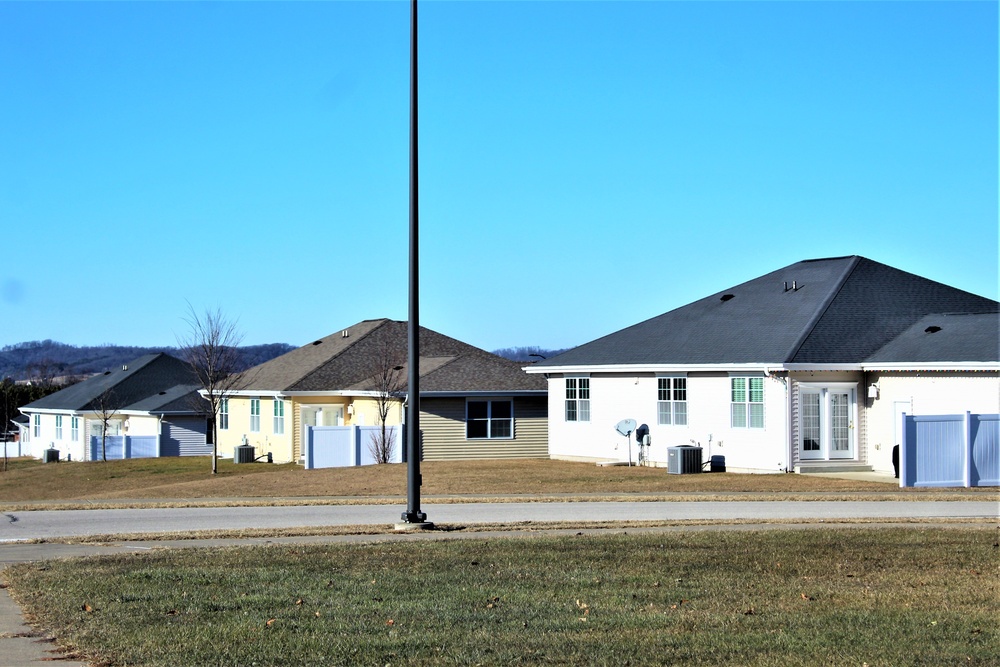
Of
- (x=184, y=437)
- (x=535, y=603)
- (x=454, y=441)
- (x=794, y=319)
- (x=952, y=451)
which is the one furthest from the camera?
(x=184, y=437)

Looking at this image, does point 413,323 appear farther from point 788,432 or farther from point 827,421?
point 827,421

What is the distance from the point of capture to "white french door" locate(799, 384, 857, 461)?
30.6 metres

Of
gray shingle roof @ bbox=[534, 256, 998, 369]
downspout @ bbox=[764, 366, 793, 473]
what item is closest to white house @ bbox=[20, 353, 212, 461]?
gray shingle roof @ bbox=[534, 256, 998, 369]

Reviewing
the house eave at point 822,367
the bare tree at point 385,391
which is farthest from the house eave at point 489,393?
the house eave at point 822,367

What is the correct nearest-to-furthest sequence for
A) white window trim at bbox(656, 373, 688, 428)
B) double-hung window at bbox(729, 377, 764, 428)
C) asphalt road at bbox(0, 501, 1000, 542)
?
asphalt road at bbox(0, 501, 1000, 542), double-hung window at bbox(729, 377, 764, 428), white window trim at bbox(656, 373, 688, 428)

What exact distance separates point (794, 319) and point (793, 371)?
338cm

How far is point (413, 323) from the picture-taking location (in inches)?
674

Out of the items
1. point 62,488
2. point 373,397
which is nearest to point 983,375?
point 373,397

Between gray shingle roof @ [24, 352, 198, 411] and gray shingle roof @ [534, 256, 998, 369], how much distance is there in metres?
32.9

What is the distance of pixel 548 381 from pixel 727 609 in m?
29.5

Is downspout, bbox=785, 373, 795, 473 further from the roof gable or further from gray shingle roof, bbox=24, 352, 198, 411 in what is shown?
gray shingle roof, bbox=24, 352, 198, 411

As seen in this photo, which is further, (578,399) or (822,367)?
(578,399)

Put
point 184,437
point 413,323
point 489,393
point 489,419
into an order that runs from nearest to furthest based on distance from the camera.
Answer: point 413,323, point 489,393, point 489,419, point 184,437

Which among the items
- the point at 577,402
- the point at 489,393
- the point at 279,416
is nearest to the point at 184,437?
the point at 279,416
